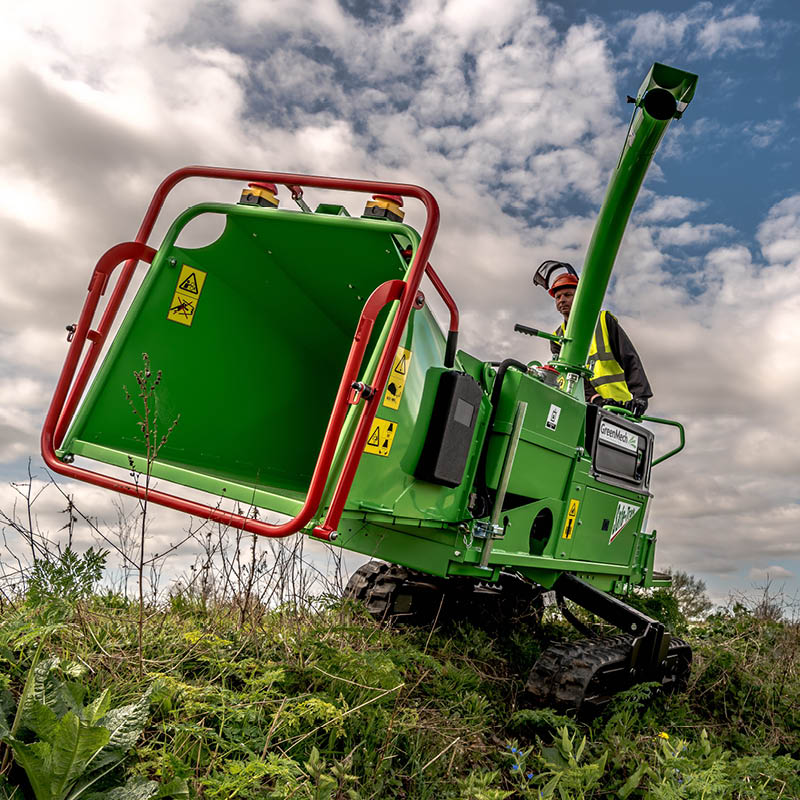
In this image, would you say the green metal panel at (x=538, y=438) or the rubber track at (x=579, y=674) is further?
the green metal panel at (x=538, y=438)

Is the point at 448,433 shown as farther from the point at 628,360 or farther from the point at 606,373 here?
the point at 628,360

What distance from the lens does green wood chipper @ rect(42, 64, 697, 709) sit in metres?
3.53

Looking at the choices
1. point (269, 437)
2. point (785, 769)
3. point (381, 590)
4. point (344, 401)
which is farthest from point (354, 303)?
point (785, 769)

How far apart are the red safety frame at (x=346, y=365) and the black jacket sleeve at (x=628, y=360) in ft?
8.90

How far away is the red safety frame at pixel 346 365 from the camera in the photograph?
126 inches

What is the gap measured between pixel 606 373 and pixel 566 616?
2.15m

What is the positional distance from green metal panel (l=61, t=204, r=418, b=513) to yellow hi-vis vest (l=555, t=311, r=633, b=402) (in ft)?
7.86

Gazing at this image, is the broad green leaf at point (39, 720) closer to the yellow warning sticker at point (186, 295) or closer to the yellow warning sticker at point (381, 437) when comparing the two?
the yellow warning sticker at point (381, 437)

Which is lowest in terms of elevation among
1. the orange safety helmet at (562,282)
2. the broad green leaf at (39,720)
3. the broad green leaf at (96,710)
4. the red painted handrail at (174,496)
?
the broad green leaf at (39,720)

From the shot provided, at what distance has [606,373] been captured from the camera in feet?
20.6

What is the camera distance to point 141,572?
108 inches

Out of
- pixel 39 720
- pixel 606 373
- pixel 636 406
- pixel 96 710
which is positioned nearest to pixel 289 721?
pixel 96 710

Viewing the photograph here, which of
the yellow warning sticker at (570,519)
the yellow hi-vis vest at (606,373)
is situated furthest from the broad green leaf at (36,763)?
the yellow hi-vis vest at (606,373)

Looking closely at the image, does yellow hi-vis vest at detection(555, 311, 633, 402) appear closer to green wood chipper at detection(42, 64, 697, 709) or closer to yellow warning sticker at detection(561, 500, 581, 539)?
green wood chipper at detection(42, 64, 697, 709)
